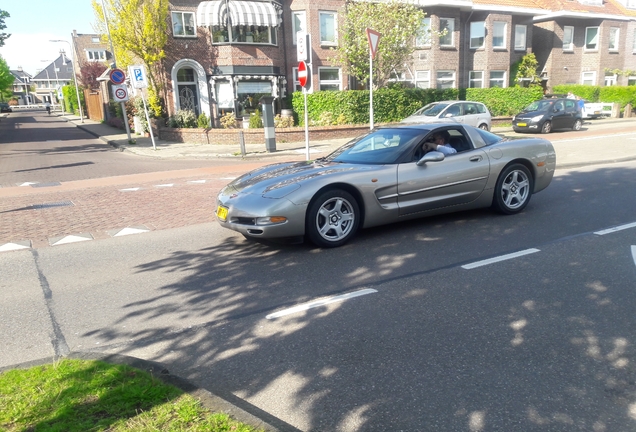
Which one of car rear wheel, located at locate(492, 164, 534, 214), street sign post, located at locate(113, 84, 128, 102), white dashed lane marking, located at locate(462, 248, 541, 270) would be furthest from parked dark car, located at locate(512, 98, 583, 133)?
white dashed lane marking, located at locate(462, 248, 541, 270)

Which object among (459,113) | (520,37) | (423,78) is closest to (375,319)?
(459,113)

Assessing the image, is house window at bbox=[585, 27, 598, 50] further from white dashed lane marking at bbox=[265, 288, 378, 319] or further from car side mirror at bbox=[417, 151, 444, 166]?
white dashed lane marking at bbox=[265, 288, 378, 319]

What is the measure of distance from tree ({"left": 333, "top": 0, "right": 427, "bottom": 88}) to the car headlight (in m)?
17.9

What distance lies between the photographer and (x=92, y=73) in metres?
47.2

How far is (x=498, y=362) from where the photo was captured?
11.5 ft

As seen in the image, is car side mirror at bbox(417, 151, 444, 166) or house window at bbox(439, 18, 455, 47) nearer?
car side mirror at bbox(417, 151, 444, 166)

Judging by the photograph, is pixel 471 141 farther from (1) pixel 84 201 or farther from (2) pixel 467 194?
(1) pixel 84 201

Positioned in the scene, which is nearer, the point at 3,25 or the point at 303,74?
the point at 303,74

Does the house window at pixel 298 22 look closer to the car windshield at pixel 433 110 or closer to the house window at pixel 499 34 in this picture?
the car windshield at pixel 433 110

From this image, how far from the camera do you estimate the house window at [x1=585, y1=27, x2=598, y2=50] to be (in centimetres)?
3647

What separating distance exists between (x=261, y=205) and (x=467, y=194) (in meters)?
2.91

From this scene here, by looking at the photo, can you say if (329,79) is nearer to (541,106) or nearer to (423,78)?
(423,78)

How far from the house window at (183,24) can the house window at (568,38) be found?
2537 cm

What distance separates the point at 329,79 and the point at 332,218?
2345 centimetres
